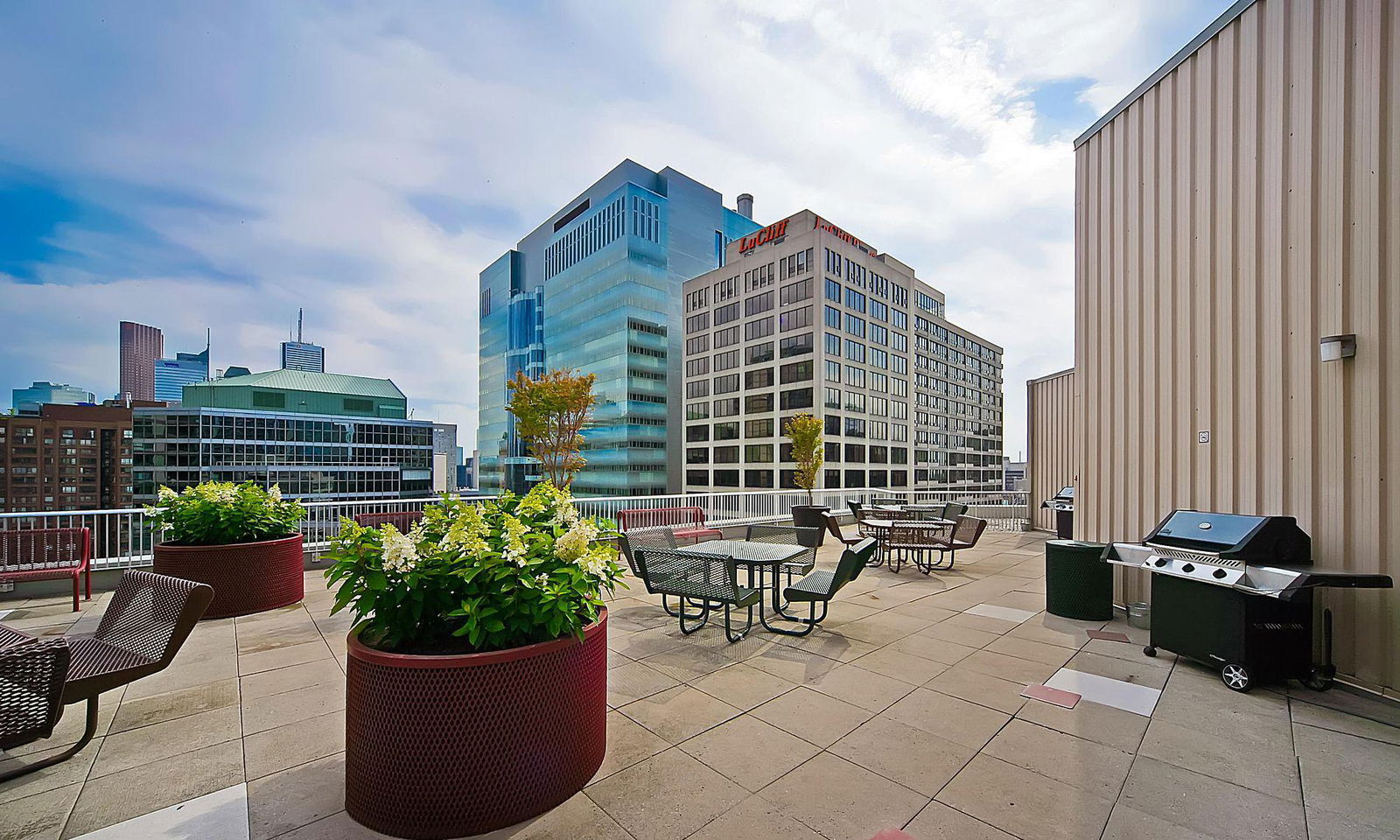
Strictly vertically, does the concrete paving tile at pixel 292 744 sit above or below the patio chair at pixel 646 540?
below

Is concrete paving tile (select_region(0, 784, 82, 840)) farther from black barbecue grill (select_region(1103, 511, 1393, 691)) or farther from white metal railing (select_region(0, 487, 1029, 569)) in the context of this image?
black barbecue grill (select_region(1103, 511, 1393, 691))

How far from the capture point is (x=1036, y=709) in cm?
367

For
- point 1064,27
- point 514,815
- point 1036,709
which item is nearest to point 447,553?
point 514,815

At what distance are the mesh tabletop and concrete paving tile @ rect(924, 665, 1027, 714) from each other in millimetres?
1657

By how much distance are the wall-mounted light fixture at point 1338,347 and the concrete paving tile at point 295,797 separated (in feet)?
22.5

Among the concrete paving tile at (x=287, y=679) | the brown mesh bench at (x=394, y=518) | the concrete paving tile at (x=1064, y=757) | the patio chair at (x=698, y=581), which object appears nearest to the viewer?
the concrete paving tile at (x=1064, y=757)

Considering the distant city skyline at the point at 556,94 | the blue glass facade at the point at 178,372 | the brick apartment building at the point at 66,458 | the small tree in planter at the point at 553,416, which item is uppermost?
the blue glass facade at the point at 178,372

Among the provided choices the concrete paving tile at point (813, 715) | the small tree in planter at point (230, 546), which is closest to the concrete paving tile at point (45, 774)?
the small tree in planter at point (230, 546)

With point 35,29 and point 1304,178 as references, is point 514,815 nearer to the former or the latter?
point 1304,178

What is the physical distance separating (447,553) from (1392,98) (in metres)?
6.76

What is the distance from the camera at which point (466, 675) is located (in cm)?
232

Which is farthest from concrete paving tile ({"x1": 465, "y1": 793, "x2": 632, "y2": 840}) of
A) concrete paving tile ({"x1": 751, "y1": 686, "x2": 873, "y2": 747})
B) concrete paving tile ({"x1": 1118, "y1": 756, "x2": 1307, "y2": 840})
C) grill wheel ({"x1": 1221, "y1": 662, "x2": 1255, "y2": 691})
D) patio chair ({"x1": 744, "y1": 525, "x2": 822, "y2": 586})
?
grill wheel ({"x1": 1221, "y1": 662, "x2": 1255, "y2": 691})

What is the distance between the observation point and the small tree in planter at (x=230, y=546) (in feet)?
19.0

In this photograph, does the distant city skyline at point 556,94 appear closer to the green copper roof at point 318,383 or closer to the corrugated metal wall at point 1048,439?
the corrugated metal wall at point 1048,439
